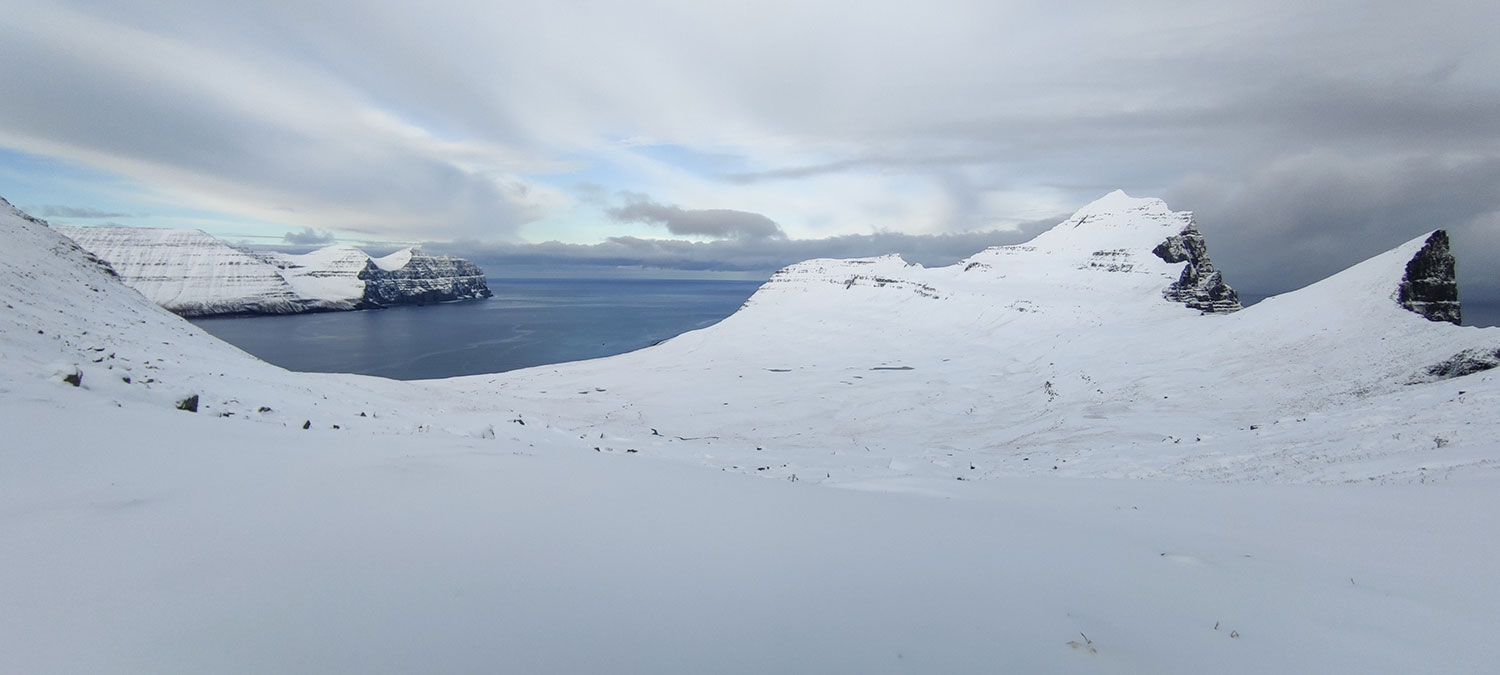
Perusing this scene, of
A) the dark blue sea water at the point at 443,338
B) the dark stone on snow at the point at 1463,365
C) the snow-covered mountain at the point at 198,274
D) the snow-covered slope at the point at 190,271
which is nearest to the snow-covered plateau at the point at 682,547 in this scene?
the dark stone on snow at the point at 1463,365

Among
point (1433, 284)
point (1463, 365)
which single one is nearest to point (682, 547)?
point (1463, 365)

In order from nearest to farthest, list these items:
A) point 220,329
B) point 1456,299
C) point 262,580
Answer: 1. point 262,580
2. point 1456,299
3. point 220,329

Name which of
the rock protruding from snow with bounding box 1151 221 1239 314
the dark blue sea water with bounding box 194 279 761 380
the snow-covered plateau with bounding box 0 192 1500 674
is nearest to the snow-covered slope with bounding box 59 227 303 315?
the dark blue sea water with bounding box 194 279 761 380

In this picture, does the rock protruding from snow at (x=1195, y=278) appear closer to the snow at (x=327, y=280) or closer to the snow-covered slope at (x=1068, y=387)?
the snow-covered slope at (x=1068, y=387)

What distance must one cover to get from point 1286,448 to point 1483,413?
4007mm

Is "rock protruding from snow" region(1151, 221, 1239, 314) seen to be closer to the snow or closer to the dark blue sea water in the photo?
the dark blue sea water

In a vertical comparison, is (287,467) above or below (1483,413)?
above

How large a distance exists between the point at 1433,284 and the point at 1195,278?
4501cm

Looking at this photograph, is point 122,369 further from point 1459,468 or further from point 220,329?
point 220,329

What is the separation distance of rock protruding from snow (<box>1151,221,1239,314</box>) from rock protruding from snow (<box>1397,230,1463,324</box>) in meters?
34.5

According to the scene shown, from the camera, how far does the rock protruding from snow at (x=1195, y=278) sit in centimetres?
6825

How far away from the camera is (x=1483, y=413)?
43.9 ft

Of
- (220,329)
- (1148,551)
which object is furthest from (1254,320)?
(220,329)

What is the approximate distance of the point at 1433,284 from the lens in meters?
32.3
